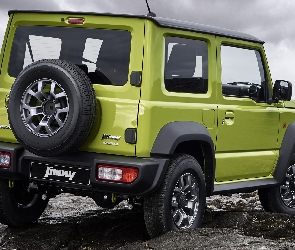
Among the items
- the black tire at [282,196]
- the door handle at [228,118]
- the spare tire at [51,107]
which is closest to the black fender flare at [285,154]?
the black tire at [282,196]

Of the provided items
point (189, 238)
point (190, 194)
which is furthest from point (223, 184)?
point (189, 238)

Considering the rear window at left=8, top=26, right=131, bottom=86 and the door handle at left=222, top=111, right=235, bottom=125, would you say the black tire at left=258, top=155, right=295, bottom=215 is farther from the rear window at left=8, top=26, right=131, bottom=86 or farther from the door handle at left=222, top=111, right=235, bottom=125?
the rear window at left=8, top=26, right=131, bottom=86

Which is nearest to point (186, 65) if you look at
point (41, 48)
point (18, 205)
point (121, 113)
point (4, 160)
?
point (121, 113)

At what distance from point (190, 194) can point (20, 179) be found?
1514 millimetres

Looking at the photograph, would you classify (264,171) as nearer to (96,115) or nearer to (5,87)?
(96,115)

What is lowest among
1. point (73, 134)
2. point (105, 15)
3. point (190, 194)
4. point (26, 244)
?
point (26, 244)

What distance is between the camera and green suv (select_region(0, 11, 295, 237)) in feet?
17.3

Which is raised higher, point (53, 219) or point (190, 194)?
point (190, 194)

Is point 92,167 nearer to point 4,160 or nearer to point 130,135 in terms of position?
point 130,135

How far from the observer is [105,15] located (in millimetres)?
5527

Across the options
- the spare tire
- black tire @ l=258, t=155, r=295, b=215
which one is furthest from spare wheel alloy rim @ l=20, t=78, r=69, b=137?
black tire @ l=258, t=155, r=295, b=215

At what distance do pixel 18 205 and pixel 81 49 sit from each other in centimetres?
181

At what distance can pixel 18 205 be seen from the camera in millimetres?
6484

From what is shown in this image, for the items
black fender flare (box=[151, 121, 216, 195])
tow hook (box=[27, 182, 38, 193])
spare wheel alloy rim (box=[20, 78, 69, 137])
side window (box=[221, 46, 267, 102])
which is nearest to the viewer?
spare wheel alloy rim (box=[20, 78, 69, 137])
